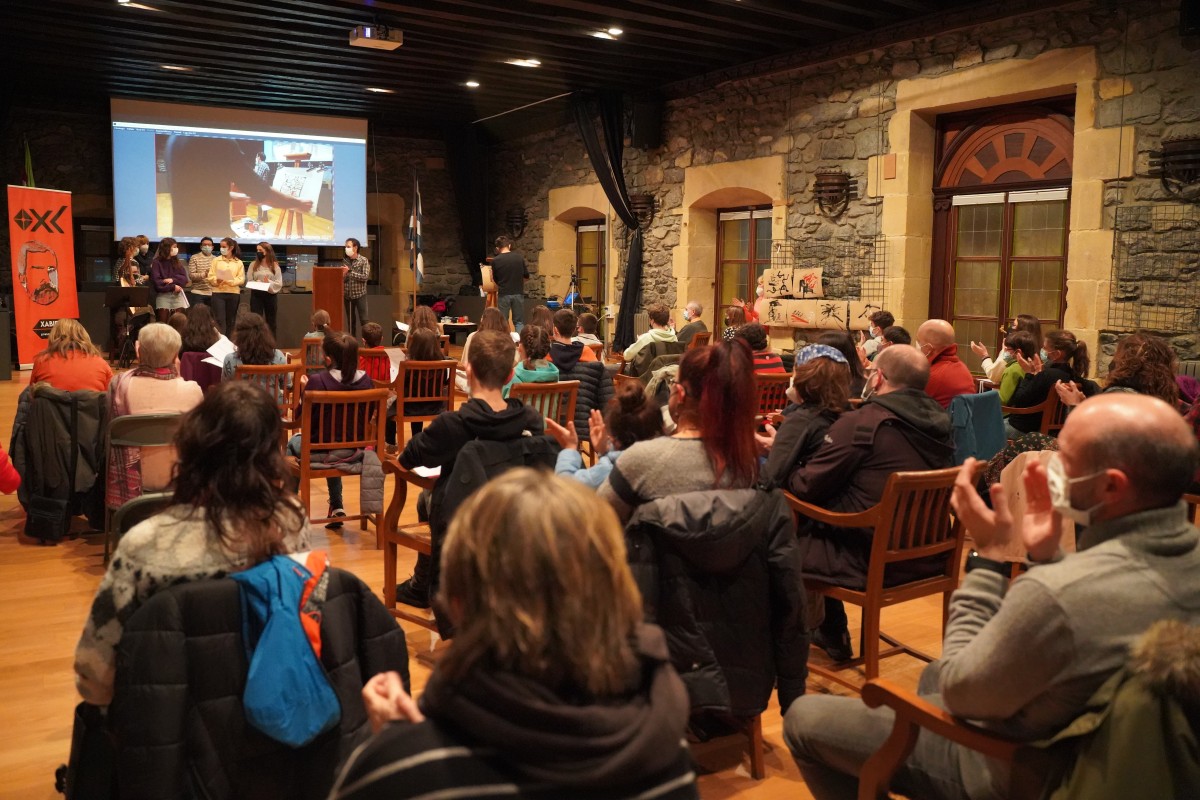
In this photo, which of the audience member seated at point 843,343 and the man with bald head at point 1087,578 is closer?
the man with bald head at point 1087,578

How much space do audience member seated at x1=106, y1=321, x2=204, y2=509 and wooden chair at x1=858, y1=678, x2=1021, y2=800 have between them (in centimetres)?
305

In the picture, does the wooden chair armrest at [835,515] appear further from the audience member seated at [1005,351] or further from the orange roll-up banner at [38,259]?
the orange roll-up banner at [38,259]

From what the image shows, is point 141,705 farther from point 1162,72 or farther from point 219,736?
point 1162,72

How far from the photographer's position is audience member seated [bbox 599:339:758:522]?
259 centimetres

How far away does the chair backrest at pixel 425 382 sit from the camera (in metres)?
5.88

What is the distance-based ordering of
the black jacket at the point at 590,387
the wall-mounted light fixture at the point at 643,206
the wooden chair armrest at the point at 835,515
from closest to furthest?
the wooden chair armrest at the point at 835,515 < the black jacket at the point at 590,387 < the wall-mounted light fixture at the point at 643,206

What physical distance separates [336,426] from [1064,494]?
3748 mm

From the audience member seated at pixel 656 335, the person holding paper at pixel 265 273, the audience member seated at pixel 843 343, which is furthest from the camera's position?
the person holding paper at pixel 265 273

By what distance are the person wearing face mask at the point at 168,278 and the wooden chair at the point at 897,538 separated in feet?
35.0

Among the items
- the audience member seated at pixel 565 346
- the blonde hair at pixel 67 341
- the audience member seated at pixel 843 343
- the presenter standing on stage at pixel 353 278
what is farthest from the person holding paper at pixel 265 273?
the audience member seated at pixel 843 343

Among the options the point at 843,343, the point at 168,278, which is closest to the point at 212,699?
the point at 843,343

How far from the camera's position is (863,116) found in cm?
916

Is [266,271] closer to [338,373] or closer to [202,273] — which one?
[202,273]

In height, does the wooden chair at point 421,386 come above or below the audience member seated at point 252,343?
below
